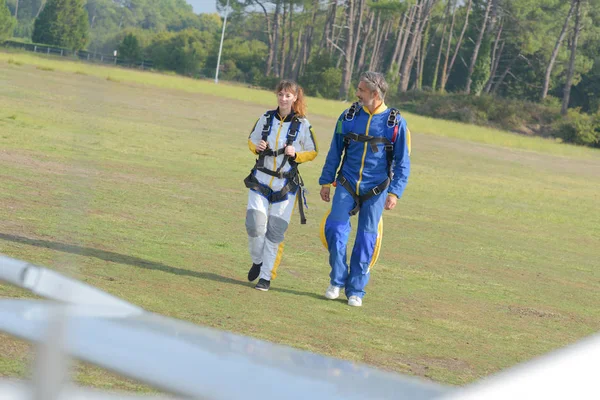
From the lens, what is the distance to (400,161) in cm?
771

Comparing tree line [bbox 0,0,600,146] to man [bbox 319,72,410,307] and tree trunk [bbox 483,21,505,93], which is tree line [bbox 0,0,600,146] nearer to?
tree trunk [bbox 483,21,505,93]

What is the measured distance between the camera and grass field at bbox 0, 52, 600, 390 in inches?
243

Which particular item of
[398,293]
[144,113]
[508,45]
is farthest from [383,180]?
[508,45]

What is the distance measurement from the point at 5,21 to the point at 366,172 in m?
5.74

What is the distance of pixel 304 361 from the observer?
5.30 feet

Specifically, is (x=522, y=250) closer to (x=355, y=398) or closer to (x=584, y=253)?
(x=584, y=253)

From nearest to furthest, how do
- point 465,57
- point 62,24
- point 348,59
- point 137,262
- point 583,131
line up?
point 62,24, point 137,262, point 583,131, point 348,59, point 465,57

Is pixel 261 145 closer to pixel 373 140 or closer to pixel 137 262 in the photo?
pixel 373 140

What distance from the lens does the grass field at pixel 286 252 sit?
6.18 meters

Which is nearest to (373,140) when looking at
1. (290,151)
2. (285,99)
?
(290,151)

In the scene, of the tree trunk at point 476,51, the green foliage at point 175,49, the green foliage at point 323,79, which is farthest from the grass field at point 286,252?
the tree trunk at point 476,51

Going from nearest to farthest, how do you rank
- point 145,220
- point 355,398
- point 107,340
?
point 355,398, point 107,340, point 145,220

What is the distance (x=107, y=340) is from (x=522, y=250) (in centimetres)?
1250

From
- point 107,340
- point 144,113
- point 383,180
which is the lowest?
point 144,113
